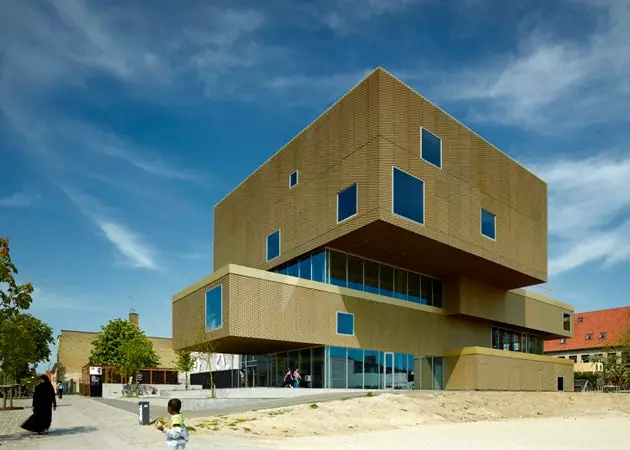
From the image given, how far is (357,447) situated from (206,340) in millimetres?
19361

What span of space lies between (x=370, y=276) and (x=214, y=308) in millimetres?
9408

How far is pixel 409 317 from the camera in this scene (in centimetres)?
4016

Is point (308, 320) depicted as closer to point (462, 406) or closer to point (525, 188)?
point (462, 406)

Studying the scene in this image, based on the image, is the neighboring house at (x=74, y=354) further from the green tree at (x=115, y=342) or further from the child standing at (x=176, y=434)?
the child standing at (x=176, y=434)

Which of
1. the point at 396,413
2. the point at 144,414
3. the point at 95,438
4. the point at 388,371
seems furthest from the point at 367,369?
the point at 95,438

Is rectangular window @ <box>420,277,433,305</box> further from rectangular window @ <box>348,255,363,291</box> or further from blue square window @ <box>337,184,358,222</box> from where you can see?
blue square window @ <box>337,184,358,222</box>

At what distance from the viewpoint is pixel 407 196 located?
110 ft

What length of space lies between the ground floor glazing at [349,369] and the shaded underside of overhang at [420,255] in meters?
5.44

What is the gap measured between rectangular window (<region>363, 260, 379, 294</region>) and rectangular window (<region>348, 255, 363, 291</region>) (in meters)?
0.37

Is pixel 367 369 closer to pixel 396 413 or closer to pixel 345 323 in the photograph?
pixel 345 323

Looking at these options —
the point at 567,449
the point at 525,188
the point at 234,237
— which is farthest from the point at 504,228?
the point at 567,449

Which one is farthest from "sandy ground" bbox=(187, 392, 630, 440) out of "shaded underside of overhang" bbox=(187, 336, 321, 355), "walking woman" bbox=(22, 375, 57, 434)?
"shaded underside of overhang" bbox=(187, 336, 321, 355)

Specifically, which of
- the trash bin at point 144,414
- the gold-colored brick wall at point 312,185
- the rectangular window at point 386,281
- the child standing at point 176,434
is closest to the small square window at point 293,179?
the gold-colored brick wall at point 312,185

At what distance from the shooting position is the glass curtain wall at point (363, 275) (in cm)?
3716
